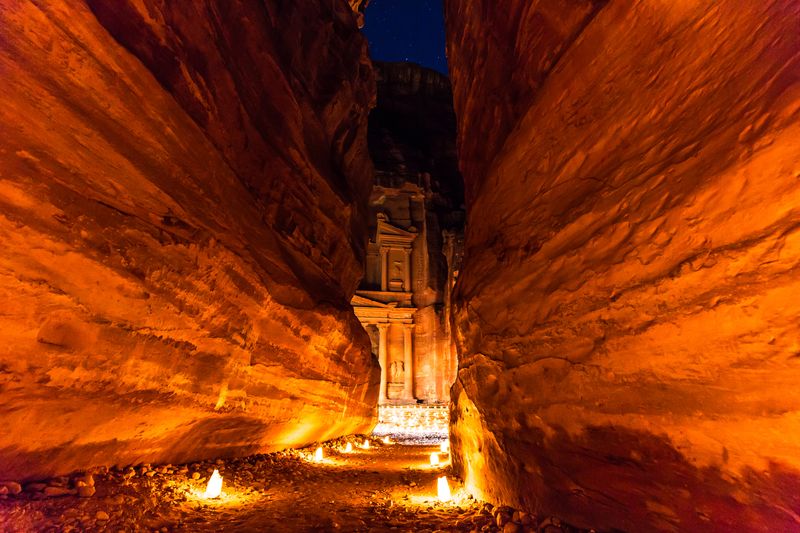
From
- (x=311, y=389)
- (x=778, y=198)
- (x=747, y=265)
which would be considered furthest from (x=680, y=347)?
(x=311, y=389)

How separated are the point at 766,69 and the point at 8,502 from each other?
574 centimetres

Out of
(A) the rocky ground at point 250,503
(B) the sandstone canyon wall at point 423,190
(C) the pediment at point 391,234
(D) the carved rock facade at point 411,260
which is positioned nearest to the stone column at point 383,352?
(D) the carved rock facade at point 411,260

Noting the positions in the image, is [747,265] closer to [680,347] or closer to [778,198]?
[778,198]

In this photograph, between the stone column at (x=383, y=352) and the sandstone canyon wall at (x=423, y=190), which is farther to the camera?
the sandstone canyon wall at (x=423, y=190)

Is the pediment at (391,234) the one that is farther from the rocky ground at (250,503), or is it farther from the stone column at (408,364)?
the rocky ground at (250,503)

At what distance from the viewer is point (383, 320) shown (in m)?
31.3

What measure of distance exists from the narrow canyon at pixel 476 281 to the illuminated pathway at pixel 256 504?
0.14 ft

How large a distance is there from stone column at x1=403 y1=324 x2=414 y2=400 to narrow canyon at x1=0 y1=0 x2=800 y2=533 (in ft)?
71.5

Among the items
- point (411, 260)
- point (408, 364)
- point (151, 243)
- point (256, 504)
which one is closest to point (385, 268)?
point (411, 260)

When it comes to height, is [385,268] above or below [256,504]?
above

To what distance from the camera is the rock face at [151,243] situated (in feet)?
11.3

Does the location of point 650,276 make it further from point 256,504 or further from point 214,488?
point 214,488

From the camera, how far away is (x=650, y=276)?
2729mm

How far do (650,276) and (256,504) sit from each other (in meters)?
4.98
